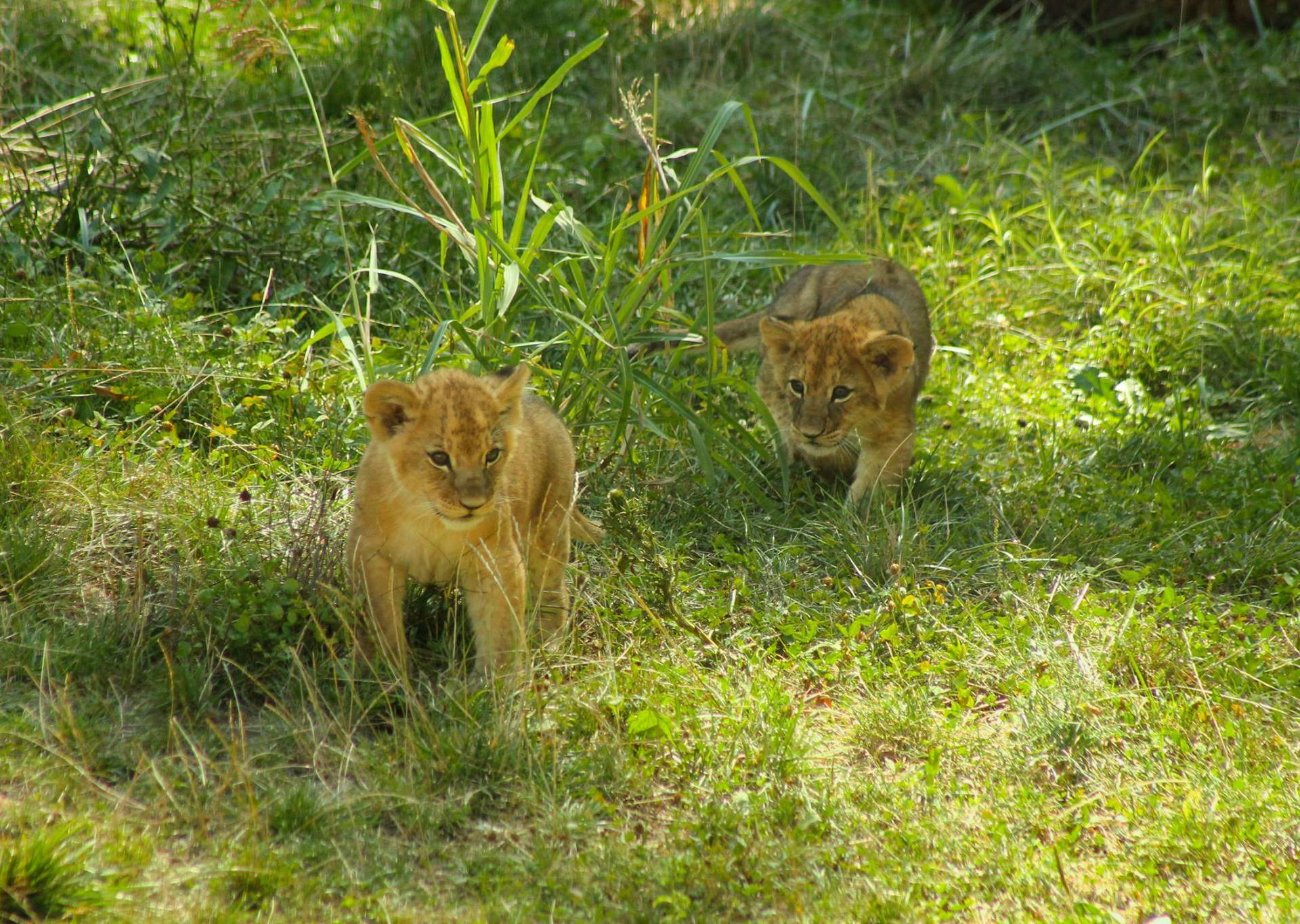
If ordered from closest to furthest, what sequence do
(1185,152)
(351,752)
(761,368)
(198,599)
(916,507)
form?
(351,752) < (198,599) < (916,507) < (761,368) < (1185,152)

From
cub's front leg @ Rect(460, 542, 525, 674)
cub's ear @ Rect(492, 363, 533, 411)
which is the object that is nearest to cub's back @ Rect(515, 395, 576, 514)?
cub's ear @ Rect(492, 363, 533, 411)

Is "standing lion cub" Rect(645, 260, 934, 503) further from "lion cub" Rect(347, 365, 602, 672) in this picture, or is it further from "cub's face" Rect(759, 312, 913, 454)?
"lion cub" Rect(347, 365, 602, 672)

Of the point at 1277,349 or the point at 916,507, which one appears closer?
the point at 916,507

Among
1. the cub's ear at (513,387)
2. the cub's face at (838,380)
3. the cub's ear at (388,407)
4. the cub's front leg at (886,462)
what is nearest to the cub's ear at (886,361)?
the cub's face at (838,380)

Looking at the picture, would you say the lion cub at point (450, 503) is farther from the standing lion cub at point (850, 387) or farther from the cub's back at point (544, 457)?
the standing lion cub at point (850, 387)

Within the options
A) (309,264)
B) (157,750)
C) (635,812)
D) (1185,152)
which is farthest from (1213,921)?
(1185,152)

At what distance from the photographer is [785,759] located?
4.36 meters

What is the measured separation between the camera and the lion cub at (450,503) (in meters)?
4.37

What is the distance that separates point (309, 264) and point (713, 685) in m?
3.66

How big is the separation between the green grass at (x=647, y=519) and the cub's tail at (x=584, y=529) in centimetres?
9

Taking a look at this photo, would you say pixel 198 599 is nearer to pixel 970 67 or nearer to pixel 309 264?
pixel 309 264

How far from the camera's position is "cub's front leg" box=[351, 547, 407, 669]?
450 cm

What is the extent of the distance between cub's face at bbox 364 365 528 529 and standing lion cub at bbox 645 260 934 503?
1.76 meters

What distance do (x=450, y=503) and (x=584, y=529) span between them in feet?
3.79
